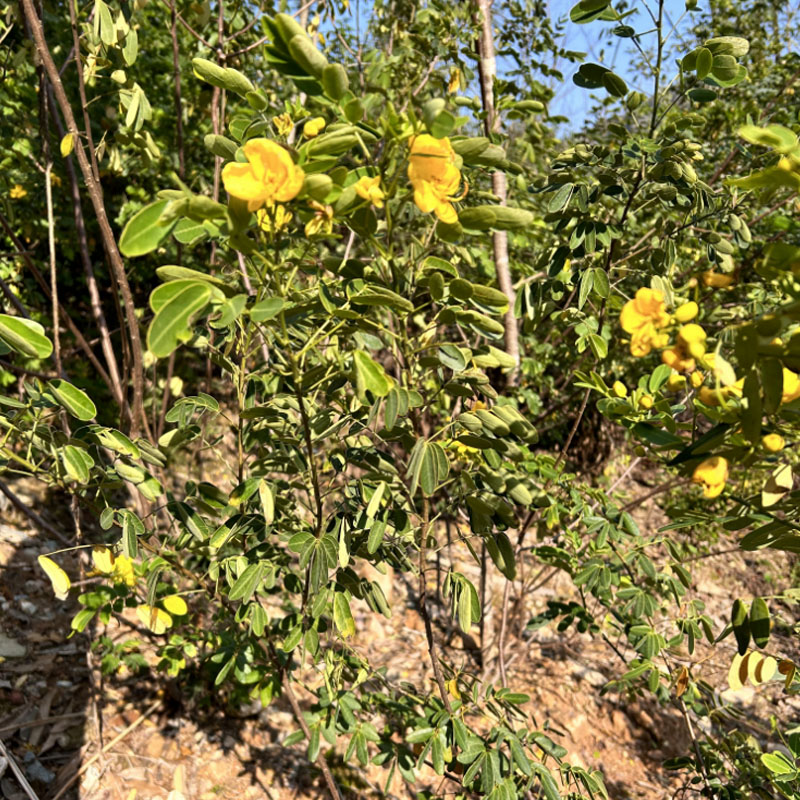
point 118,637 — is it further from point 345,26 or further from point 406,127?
point 345,26

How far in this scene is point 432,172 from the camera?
68 cm

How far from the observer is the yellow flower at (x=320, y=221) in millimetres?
781

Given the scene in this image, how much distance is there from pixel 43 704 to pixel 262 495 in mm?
1453

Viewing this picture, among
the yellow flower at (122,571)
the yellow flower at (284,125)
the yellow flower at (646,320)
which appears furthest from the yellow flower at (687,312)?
the yellow flower at (122,571)

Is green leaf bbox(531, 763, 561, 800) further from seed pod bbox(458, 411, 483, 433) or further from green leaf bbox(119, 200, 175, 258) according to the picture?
green leaf bbox(119, 200, 175, 258)

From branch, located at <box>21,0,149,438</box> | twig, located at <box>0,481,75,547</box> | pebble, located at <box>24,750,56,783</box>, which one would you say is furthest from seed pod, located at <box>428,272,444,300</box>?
pebble, located at <box>24,750,56,783</box>

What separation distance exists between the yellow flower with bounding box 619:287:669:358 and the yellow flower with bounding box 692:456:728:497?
0.15m

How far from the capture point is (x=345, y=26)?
2.96 meters

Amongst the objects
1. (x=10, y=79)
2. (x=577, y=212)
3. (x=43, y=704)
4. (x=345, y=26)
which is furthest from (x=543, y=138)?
(x=43, y=704)

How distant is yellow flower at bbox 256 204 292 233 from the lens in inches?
26.8

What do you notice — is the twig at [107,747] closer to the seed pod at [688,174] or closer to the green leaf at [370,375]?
the green leaf at [370,375]

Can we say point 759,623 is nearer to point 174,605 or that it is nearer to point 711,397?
point 711,397

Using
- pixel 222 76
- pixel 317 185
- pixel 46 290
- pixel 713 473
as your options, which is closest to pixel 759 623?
pixel 713 473

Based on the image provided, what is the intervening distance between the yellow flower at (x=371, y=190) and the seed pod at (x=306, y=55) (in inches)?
4.9
